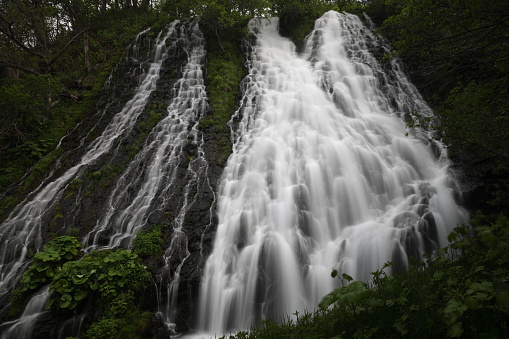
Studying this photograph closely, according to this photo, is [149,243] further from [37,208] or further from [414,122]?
[414,122]

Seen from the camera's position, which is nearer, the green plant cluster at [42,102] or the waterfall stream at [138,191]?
the waterfall stream at [138,191]

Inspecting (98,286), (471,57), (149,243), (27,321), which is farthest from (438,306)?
(27,321)

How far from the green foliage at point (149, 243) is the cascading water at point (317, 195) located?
1.51 metres

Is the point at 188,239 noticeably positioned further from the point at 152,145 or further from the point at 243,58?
the point at 243,58

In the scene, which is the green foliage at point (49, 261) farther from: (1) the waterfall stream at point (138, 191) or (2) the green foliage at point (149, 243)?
(2) the green foliage at point (149, 243)

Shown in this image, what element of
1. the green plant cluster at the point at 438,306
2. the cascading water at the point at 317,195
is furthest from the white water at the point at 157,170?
the green plant cluster at the point at 438,306

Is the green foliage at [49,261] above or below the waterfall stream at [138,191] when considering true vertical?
below

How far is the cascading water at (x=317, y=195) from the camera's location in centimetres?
675

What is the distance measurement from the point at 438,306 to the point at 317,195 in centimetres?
586

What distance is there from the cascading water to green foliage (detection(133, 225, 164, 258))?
1.51 meters

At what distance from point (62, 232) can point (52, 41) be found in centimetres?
1911

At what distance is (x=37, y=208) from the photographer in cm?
885

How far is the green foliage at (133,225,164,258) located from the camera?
23.7ft

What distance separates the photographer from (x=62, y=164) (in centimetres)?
1070
